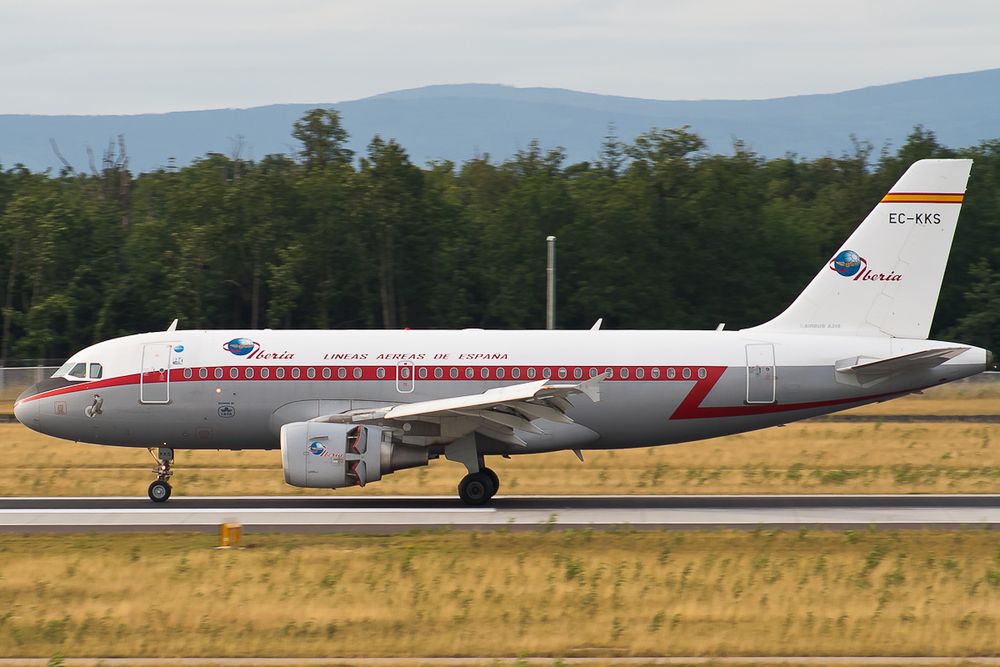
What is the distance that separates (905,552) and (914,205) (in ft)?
33.4

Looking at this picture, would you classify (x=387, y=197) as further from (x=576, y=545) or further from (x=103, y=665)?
(x=103, y=665)

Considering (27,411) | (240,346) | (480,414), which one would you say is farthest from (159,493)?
(480,414)

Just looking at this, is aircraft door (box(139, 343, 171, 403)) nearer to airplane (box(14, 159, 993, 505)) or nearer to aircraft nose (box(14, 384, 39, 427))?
airplane (box(14, 159, 993, 505))

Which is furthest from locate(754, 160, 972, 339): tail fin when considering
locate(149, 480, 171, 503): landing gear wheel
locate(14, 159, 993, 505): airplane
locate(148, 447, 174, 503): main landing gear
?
locate(149, 480, 171, 503): landing gear wheel

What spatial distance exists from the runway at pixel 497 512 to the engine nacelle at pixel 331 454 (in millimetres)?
735

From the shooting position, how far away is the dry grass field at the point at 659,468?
2883 cm

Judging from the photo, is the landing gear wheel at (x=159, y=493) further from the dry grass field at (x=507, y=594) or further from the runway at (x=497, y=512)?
the dry grass field at (x=507, y=594)

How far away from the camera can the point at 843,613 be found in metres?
16.2

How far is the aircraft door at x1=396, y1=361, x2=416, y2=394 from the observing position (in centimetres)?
2641

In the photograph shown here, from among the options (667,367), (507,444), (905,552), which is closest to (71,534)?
(507,444)

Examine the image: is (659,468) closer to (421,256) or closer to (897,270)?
(897,270)

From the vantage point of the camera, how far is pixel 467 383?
26562 millimetres

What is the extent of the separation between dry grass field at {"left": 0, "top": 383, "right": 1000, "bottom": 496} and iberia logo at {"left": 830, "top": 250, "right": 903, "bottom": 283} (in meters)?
4.80

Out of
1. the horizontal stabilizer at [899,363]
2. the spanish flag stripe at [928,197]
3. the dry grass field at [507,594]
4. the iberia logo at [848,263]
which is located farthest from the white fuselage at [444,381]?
the dry grass field at [507,594]
